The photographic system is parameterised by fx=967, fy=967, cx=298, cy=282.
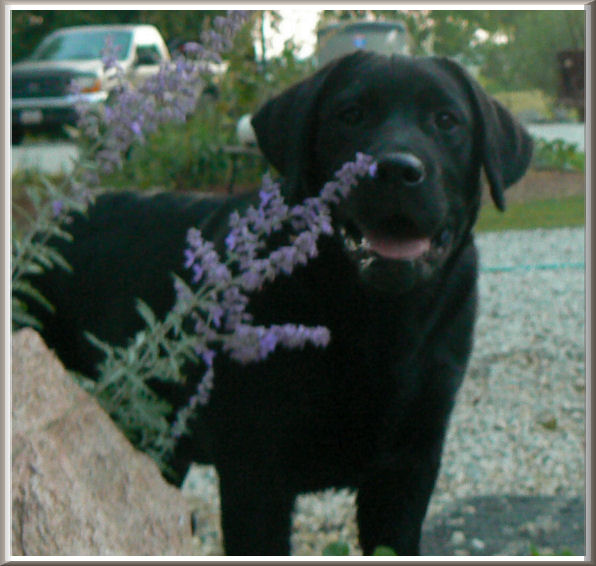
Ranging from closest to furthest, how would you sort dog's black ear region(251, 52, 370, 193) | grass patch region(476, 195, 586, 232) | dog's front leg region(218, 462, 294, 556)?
dog's front leg region(218, 462, 294, 556) → dog's black ear region(251, 52, 370, 193) → grass patch region(476, 195, 586, 232)

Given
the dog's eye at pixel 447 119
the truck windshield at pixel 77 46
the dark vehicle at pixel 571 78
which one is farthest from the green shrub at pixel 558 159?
the dog's eye at pixel 447 119

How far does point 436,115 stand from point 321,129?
32 cm

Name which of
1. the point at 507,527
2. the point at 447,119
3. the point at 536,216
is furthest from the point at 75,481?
the point at 536,216

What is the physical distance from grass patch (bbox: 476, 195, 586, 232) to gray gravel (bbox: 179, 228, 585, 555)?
2.64m

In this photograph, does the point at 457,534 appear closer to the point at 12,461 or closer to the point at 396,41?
the point at 12,461

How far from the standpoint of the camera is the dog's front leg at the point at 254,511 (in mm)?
2529

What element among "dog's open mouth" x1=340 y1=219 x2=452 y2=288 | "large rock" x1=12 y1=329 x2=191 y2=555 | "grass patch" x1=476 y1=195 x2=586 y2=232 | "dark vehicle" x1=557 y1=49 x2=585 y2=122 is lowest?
"grass patch" x1=476 y1=195 x2=586 y2=232

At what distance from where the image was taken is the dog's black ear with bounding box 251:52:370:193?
8.69ft

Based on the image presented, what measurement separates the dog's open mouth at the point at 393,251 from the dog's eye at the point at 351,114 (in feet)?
0.99

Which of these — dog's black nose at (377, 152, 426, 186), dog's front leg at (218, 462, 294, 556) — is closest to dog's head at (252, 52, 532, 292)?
dog's black nose at (377, 152, 426, 186)

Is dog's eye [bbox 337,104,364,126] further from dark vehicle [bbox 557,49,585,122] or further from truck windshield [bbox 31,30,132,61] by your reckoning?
dark vehicle [bbox 557,49,585,122]

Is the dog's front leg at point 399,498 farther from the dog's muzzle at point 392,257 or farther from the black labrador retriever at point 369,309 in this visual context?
the dog's muzzle at point 392,257

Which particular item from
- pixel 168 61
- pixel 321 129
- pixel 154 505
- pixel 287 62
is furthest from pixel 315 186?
pixel 287 62

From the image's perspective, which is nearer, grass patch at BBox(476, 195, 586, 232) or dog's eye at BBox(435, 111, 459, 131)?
dog's eye at BBox(435, 111, 459, 131)
